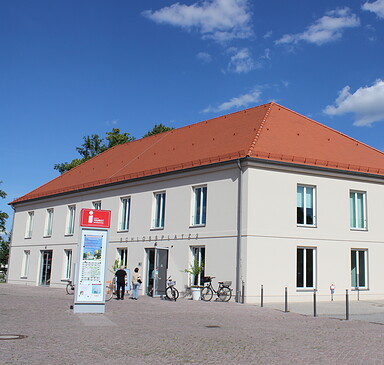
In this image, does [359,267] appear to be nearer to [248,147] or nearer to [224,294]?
[224,294]

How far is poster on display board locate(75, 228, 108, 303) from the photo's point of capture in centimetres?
1548

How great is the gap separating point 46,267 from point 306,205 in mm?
20132

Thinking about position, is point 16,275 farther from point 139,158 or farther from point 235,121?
point 235,121

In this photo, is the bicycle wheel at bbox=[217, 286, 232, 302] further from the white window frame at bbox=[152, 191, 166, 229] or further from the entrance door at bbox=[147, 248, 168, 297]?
the white window frame at bbox=[152, 191, 166, 229]

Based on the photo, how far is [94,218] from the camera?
52.5 ft

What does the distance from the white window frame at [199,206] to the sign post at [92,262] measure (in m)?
8.12

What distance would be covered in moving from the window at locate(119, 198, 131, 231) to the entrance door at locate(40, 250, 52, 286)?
8474 millimetres

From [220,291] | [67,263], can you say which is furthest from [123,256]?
[220,291]

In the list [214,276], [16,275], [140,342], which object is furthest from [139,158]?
[140,342]

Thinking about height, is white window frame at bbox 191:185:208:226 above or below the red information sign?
above

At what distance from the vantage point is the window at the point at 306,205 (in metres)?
22.5

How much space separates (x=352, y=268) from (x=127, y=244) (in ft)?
39.8

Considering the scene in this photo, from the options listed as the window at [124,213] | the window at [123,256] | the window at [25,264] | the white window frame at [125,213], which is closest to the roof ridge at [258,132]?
the white window frame at [125,213]

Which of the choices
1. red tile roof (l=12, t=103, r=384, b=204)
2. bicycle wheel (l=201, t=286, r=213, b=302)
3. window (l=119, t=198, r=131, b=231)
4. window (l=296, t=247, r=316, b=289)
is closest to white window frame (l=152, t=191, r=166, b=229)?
red tile roof (l=12, t=103, r=384, b=204)
